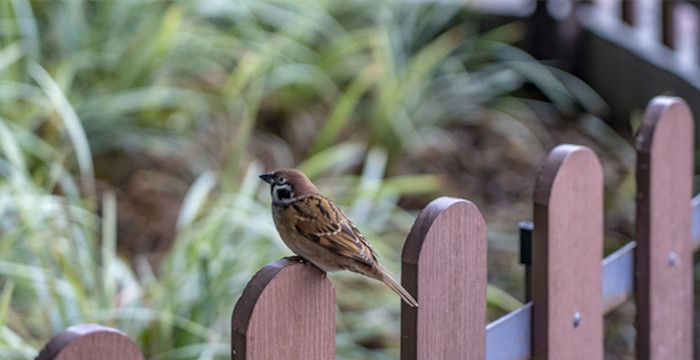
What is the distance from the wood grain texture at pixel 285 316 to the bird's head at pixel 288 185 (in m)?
0.28

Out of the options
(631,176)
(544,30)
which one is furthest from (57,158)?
(544,30)

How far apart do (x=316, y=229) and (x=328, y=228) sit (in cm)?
2

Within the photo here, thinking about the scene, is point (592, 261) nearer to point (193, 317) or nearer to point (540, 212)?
point (540, 212)

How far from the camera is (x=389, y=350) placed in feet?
10.9

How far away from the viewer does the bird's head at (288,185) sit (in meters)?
1.86

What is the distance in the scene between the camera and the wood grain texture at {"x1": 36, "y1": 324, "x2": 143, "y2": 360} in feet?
4.12

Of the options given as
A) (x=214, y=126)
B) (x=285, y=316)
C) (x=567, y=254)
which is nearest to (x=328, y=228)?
(x=285, y=316)

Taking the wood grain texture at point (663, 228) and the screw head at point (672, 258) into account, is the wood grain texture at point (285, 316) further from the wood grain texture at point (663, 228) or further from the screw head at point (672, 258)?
the screw head at point (672, 258)

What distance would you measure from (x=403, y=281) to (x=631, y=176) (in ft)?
9.58

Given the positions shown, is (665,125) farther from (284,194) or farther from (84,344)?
(84,344)

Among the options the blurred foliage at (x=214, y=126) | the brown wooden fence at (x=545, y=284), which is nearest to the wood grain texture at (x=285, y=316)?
the brown wooden fence at (x=545, y=284)

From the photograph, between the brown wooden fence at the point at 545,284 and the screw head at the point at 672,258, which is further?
the screw head at the point at 672,258

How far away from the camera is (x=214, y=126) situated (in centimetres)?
439

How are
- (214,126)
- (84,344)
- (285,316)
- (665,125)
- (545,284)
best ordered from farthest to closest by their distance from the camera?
1. (214,126)
2. (665,125)
3. (545,284)
4. (285,316)
5. (84,344)
